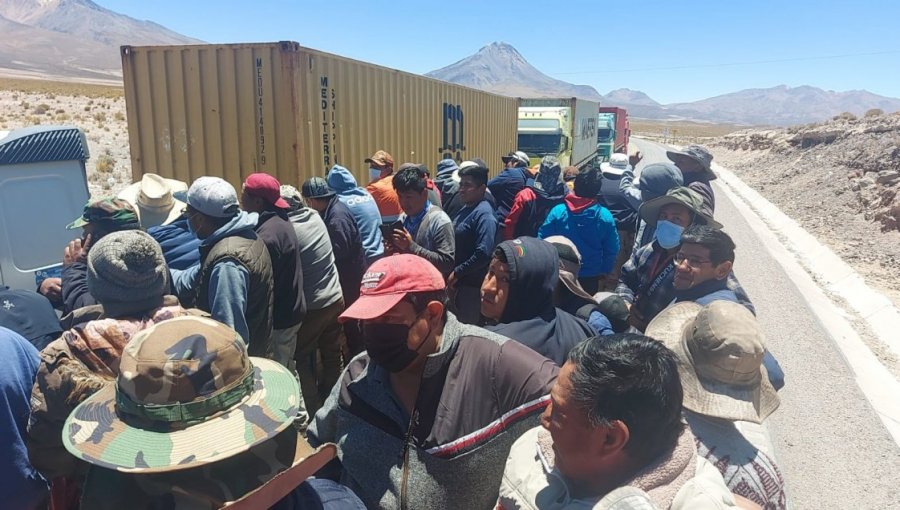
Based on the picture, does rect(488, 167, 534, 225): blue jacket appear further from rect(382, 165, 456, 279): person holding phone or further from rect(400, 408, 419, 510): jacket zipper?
rect(400, 408, 419, 510): jacket zipper

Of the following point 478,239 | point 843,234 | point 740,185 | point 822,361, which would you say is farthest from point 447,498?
point 740,185

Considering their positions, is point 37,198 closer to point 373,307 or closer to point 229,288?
point 229,288

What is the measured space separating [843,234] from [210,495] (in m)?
16.3

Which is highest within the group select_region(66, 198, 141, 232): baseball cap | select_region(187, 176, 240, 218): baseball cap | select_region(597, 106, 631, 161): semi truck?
select_region(597, 106, 631, 161): semi truck

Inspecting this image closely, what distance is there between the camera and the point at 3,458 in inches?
71.8

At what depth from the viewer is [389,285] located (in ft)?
5.91

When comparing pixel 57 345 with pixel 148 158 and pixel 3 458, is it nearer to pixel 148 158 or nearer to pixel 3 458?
pixel 3 458

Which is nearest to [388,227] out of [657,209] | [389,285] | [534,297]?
[657,209]

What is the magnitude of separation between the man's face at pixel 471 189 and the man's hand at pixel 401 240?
71 centimetres

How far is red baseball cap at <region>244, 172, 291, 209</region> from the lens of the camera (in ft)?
12.0

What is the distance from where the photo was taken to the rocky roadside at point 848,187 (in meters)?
12.0

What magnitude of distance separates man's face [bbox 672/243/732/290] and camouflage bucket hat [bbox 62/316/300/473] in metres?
2.30

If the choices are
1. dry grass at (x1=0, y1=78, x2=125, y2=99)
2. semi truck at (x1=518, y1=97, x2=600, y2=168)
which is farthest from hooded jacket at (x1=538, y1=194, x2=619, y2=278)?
dry grass at (x1=0, y1=78, x2=125, y2=99)

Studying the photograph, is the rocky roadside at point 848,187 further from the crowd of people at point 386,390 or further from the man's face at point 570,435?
the man's face at point 570,435
